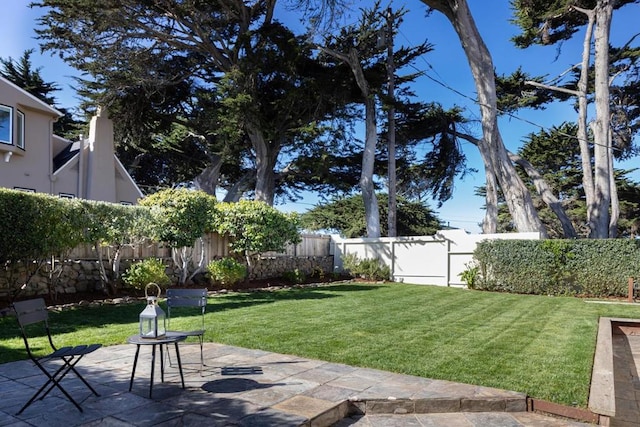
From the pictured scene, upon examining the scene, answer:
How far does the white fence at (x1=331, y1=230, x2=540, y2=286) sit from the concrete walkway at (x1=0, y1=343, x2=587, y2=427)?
10875mm

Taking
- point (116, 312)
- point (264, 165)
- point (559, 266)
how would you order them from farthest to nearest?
point (264, 165) < point (559, 266) < point (116, 312)

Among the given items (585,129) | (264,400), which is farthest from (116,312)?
(585,129)

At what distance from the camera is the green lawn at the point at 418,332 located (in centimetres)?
479

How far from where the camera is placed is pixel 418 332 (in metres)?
6.79

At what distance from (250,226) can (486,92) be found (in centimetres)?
1108

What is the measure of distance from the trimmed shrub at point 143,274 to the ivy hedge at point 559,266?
378 inches

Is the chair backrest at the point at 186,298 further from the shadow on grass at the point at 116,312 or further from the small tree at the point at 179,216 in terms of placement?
the small tree at the point at 179,216

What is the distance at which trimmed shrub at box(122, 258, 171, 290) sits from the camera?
10227mm

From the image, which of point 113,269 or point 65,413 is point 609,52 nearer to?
point 113,269

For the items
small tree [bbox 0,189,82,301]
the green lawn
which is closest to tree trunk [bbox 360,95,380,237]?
the green lawn

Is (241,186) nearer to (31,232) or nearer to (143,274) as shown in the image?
(143,274)

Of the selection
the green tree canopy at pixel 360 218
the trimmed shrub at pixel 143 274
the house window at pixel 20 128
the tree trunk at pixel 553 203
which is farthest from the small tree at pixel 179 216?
the green tree canopy at pixel 360 218

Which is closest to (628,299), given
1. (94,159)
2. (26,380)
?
(26,380)

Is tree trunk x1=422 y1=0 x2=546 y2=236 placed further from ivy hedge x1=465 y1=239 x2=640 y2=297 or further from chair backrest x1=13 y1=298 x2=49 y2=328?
chair backrest x1=13 y1=298 x2=49 y2=328
